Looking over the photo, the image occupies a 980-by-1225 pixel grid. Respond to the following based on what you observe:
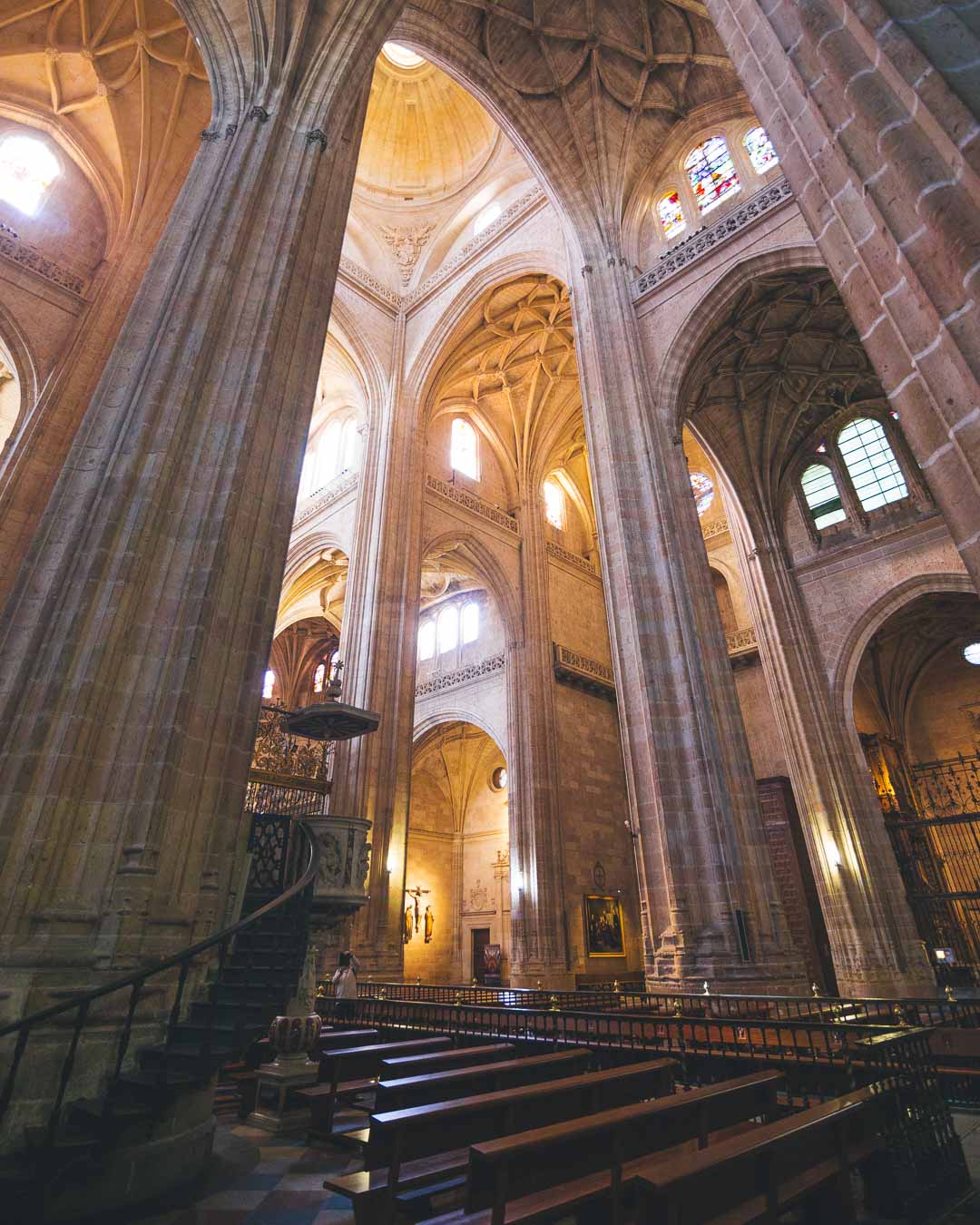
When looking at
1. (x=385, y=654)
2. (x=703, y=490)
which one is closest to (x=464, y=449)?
(x=703, y=490)

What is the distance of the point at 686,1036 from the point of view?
6.25 m

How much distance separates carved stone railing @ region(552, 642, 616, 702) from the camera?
762 inches

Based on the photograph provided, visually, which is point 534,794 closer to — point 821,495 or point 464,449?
point 821,495

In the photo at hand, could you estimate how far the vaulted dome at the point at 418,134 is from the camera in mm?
20000

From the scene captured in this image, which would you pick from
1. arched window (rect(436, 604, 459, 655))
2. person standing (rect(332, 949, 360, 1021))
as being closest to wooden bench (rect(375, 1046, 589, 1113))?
person standing (rect(332, 949, 360, 1021))

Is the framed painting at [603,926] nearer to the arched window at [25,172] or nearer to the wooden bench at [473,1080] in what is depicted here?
the wooden bench at [473,1080]

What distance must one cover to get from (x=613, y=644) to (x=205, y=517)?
663 centimetres

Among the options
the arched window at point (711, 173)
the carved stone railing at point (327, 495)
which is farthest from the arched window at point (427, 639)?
the arched window at point (711, 173)

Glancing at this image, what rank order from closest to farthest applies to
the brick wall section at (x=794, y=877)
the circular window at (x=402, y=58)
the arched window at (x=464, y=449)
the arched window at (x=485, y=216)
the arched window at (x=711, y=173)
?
the arched window at (x=711, y=173), the brick wall section at (x=794, y=877), the arched window at (x=485, y=216), the circular window at (x=402, y=58), the arched window at (x=464, y=449)

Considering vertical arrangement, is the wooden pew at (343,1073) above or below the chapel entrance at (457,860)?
below

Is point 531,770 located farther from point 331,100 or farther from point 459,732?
point 331,100

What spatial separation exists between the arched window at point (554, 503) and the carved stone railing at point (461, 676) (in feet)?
18.6

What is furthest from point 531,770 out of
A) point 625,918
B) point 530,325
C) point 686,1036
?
point 530,325

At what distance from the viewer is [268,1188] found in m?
3.48
